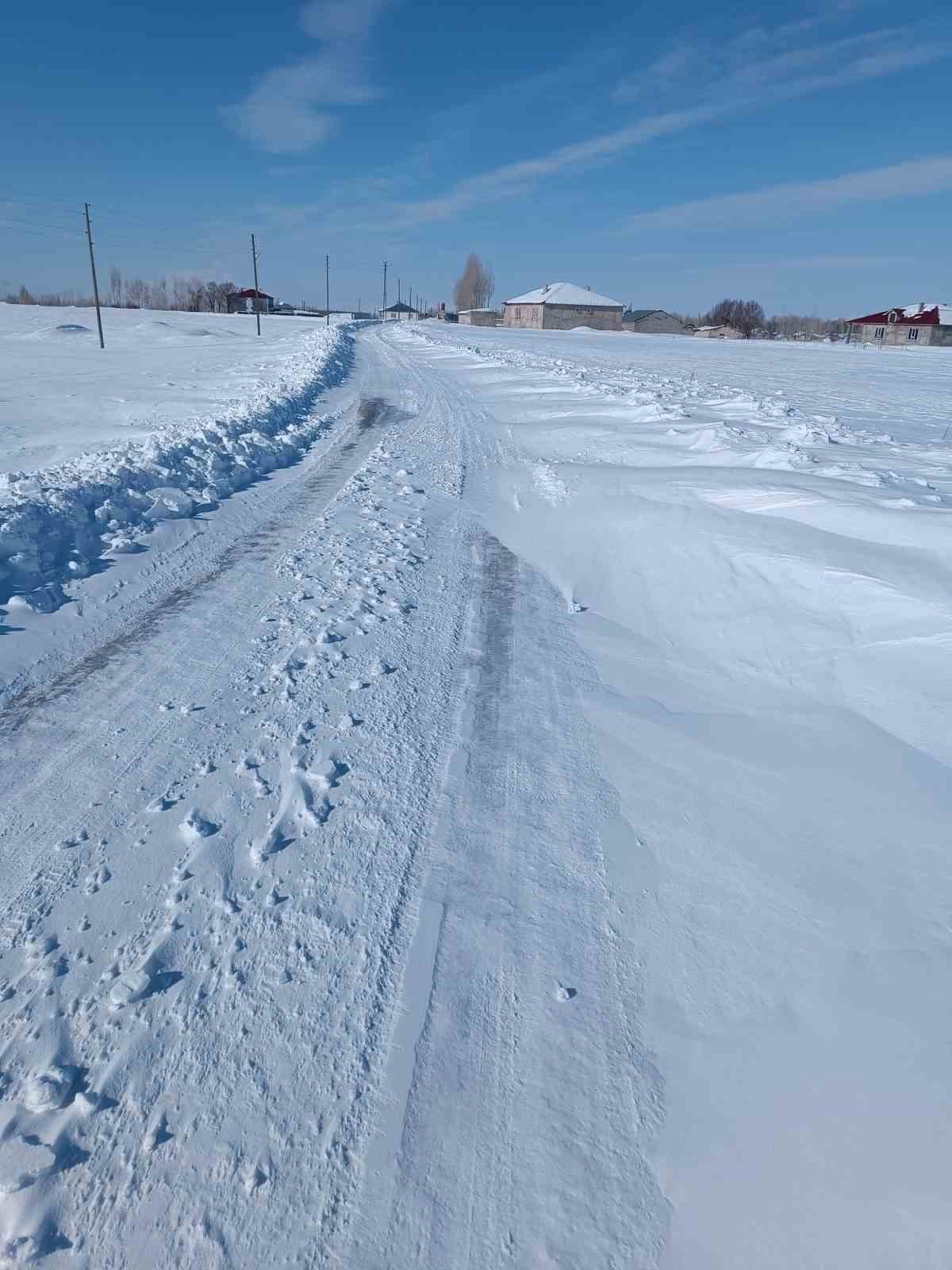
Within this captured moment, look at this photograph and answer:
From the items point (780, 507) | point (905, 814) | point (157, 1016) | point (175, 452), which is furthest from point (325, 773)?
point (175, 452)

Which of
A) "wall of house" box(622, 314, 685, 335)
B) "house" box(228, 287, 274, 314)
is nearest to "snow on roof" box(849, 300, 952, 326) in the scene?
"wall of house" box(622, 314, 685, 335)

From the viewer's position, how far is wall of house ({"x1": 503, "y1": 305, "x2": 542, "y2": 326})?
316ft

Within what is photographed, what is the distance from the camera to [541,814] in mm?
3328

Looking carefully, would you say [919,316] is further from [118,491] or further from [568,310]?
[118,491]

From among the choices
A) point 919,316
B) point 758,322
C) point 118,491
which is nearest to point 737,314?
point 758,322

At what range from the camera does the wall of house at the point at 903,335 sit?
240 feet

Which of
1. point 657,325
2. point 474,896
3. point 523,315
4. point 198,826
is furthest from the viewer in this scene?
point 657,325

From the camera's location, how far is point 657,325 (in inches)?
3986

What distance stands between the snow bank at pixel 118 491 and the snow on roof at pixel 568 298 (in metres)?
93.9

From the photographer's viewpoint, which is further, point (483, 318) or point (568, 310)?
point (483, 318)

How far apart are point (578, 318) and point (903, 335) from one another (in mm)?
38470

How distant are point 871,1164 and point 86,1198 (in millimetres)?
2112

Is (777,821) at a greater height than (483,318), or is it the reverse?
(483,318)

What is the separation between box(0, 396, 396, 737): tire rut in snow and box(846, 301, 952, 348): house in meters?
82.2
